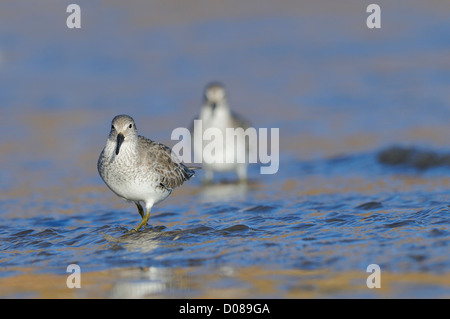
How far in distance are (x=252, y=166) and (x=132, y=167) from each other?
462 centimetres

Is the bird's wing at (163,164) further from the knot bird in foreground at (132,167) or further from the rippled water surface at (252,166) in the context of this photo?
the rippled water surface at (252,166)

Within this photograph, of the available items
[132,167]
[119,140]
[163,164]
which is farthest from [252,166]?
[119,140]

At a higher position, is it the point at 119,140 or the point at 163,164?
the point at 119,140

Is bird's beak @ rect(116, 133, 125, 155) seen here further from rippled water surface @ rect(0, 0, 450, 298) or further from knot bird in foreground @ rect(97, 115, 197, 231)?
rippled water surface @ rect(0, 0, 450, 298)

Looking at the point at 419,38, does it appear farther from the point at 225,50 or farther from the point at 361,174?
the point at 361,174

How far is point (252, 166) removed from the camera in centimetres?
1219

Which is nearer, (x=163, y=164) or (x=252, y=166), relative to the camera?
(x=163, y=164)

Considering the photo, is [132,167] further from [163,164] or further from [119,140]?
[163,164]

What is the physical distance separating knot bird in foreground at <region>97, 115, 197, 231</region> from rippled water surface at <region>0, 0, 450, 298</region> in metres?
0.39

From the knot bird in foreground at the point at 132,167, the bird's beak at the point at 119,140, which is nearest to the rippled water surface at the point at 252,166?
the knot bird in foreground at the point at 132,167

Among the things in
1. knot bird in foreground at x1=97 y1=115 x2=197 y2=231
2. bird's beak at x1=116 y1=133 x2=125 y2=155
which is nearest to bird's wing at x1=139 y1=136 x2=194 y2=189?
knot bird in foreground at x1=97 y1=115 x2=197 y2=231

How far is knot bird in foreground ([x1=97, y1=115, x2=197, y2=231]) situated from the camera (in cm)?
770

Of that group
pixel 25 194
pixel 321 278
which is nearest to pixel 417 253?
pixel 321 278

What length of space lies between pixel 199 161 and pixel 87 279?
16.2ft
